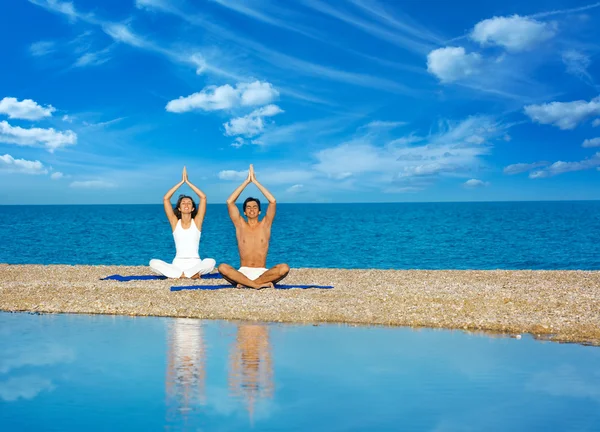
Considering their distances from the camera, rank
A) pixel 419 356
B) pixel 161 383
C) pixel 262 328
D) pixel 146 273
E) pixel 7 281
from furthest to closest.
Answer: pixel 146 273, pixel 7 281, pixel 262 328, pixel 419 356, pixel 161 383

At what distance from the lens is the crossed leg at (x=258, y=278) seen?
13.8 meters

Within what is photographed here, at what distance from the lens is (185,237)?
1616 cm

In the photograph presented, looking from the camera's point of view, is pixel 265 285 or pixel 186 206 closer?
pixel 265 285

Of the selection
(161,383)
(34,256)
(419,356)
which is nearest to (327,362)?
(419,356)

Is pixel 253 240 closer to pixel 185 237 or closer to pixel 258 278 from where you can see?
pixel 258 278

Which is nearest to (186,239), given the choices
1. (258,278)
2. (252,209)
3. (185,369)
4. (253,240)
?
(253,240)

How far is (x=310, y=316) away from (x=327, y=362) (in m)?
2.89

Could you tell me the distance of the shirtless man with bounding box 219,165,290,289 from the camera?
13.9m

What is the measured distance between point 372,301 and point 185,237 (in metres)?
5.79

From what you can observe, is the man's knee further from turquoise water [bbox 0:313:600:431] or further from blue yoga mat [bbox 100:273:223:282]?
turquoise water [bbox 0:313:600:431]

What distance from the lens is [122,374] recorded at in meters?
7.35

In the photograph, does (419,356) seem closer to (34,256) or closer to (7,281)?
(7,281)

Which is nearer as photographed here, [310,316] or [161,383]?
[161,383]

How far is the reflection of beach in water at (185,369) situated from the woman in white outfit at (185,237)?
5.59 metres
